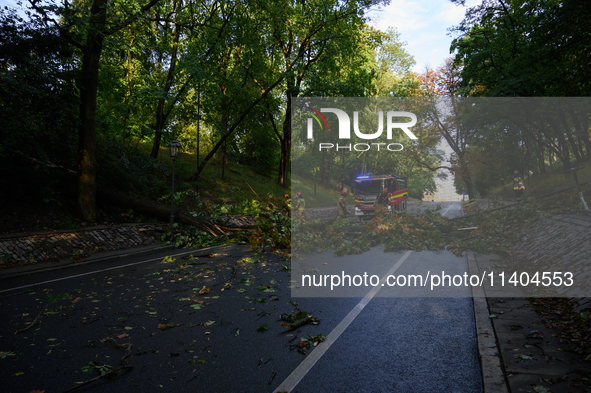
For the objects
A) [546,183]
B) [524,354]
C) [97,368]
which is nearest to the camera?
[97,368]

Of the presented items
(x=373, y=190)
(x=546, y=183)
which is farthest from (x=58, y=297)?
(x=373, y=190)

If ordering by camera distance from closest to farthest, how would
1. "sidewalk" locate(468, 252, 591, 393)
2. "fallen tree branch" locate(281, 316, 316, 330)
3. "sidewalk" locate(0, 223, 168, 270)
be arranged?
1. "sidewalk" locate(468, 252, 591, 393)
2. "fallen tree branch" locate(281, 316, 316, 330)
3. "sidewalk" locate(0, 223, 168, 270)

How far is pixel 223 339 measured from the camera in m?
4.37

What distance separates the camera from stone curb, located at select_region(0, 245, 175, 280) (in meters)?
8.45

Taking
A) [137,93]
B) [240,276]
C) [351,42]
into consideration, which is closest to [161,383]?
[240,276]

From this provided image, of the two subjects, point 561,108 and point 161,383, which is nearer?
point 161,383

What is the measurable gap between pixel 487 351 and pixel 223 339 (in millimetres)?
2980

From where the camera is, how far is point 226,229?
564 inches

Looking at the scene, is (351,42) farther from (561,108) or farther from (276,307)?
(276,307)

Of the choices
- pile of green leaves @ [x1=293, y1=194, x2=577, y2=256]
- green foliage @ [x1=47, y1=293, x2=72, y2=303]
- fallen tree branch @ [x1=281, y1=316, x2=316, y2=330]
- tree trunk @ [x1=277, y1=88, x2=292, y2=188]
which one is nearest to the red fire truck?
pile of green leaves @ [x1=293, y1=194, x2=577, y2=256]

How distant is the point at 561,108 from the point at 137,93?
1727cm

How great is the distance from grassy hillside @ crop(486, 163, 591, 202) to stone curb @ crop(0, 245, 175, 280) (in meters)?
11.3

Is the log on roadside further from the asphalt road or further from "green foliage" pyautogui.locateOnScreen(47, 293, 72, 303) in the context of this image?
"green foliage" pyautogui.locateOnScreen(47, 293, 72, 303)

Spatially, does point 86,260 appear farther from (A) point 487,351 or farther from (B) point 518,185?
(B) point 518,185
